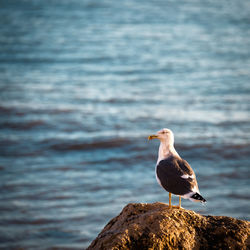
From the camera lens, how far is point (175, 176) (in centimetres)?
441

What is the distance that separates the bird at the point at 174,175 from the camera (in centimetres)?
434

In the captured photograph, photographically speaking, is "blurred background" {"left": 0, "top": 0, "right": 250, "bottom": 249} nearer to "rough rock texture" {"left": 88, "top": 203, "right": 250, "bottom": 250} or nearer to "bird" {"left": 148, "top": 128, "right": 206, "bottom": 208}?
"bird" {"left": 148, "top": 128, "right": 206, "bottom": 208}

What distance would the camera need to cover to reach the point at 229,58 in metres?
19.9

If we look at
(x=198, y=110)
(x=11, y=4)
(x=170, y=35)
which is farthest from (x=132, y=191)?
(x=11, y=4)

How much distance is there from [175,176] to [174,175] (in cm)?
1

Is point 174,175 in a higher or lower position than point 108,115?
higher

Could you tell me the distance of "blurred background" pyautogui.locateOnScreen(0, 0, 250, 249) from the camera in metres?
8.48

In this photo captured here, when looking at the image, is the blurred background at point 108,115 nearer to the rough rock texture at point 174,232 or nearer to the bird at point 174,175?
Result: the bird at point 174,175

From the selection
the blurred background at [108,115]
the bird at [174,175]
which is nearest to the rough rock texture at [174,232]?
the bird at [174,175]

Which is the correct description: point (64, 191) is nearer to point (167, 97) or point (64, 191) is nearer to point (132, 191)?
point (132, 191)

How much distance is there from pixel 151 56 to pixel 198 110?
7.11m

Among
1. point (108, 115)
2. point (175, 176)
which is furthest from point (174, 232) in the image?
point (108, 115)

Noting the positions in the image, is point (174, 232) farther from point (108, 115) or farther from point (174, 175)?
point (108, 115)

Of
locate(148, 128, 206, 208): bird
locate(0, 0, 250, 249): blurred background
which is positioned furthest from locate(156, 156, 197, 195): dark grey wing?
locate(0, 0, 250, 249): blurred background
